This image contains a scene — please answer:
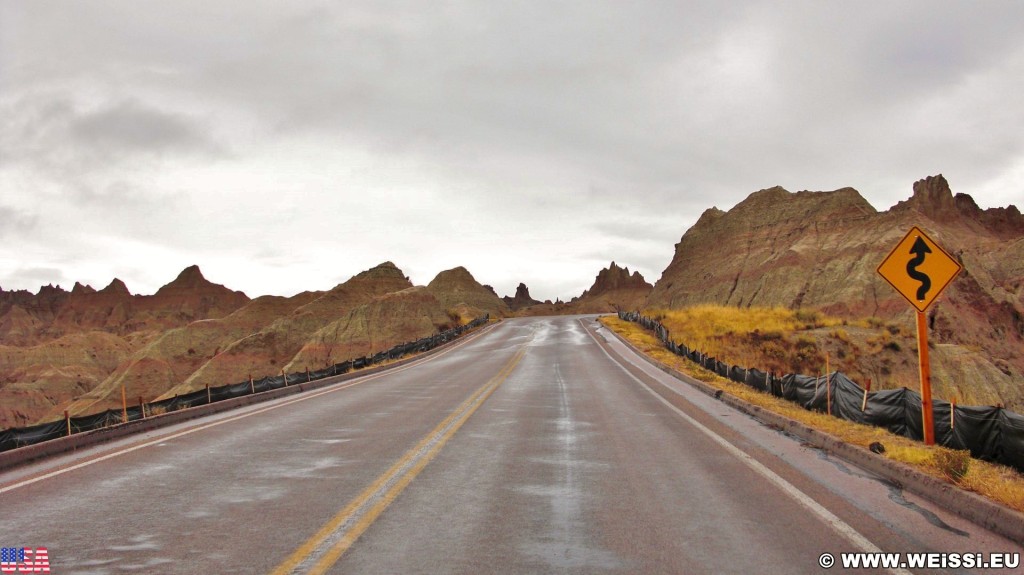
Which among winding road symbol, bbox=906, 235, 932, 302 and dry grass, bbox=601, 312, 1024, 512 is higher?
winding road symbol, bbox=906, 235, 932, 302

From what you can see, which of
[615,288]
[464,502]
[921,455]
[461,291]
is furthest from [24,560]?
[615,288]

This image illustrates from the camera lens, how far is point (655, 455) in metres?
8.76

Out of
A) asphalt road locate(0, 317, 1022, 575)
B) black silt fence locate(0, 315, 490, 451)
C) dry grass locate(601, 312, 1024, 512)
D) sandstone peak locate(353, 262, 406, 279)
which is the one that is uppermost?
sandstone peak locate(353, 262, 406, 279)

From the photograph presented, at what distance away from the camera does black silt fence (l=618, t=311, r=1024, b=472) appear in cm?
812

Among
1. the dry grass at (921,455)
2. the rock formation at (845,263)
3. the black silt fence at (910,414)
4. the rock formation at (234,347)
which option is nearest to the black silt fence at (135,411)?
the dry grass at (921,455)

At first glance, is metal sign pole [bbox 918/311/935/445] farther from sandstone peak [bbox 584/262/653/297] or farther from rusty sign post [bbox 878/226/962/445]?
sandstone peak [bbox 584/262/653/297]

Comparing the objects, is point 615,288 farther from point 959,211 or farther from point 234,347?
point 234,347

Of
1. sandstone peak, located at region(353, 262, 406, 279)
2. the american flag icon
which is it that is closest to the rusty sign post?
the american flag icon

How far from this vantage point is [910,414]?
10.4 m

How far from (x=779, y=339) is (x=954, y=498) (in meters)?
31.5

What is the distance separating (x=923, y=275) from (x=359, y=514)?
331 inches

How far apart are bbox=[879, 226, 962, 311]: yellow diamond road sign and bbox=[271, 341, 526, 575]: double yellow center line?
695cm

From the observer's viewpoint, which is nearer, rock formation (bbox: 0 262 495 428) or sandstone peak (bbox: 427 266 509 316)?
rock formation (bbox: 0 262 495 428)

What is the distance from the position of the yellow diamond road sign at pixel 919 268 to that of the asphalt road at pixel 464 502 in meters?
2.76
